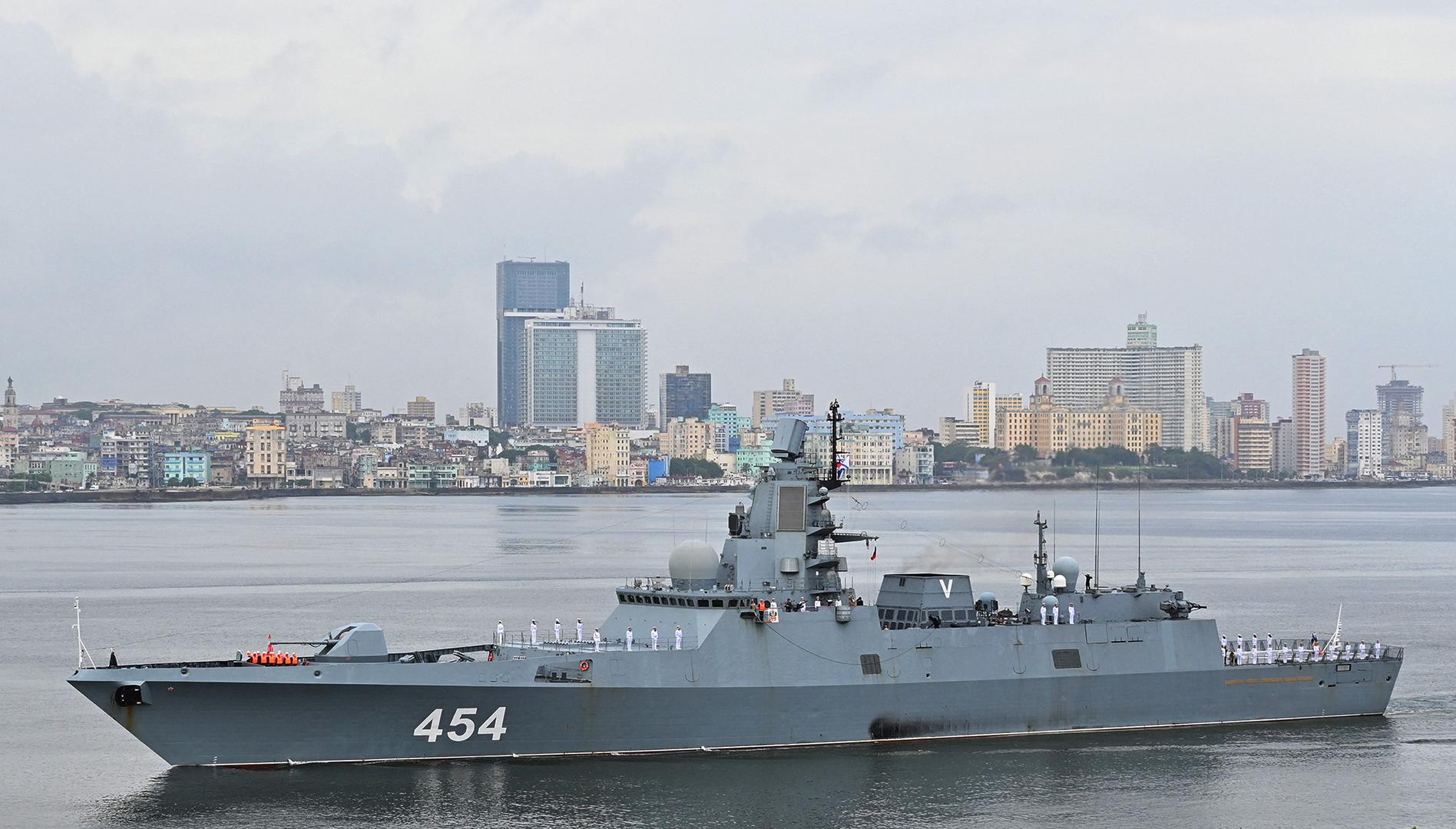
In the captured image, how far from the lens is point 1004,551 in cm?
6975

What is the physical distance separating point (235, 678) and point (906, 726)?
9.92m

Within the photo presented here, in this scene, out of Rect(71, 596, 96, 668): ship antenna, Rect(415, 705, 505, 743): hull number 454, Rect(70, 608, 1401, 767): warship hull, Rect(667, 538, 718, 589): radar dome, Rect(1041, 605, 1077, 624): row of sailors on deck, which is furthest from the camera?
Rect(1041, 605, 1077, 624): row of sailors on deck

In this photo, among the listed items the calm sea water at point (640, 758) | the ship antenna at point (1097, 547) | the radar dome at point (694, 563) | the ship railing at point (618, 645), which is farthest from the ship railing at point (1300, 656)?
the ship railing at point (618, 645)

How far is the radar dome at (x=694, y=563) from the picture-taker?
25.7 meters

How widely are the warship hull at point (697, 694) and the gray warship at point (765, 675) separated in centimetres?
3

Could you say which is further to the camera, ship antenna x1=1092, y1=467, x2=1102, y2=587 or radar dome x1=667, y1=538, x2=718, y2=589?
ship antenna x1=1092, y1=467, x2=1102, y2=587

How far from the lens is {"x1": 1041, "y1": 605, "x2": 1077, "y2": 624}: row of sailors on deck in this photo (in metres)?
27.1

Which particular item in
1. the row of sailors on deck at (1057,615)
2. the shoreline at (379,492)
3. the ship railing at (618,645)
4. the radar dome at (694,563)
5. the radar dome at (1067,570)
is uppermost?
the radar dome at (694,563)

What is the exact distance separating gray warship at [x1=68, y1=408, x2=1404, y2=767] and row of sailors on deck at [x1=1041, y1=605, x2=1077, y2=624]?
0.06 metres

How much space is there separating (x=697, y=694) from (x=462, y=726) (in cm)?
339

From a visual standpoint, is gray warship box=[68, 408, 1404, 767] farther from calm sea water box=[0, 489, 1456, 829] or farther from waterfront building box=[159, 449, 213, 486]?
waterfront building box=[159, 449, 213, 486]

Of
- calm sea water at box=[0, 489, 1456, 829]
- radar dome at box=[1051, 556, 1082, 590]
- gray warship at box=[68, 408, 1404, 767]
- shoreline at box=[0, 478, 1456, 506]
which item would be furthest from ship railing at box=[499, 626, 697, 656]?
shoreline at box=[0, 478, 1456, 506]

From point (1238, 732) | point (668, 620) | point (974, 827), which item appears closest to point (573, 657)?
point (668, 620)

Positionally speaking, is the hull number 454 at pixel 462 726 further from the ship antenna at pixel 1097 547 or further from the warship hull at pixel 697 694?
the ship antenna at pixel 1097 547
